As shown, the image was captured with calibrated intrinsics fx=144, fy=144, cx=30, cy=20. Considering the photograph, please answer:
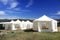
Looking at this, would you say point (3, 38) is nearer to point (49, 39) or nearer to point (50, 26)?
point (49, 39)

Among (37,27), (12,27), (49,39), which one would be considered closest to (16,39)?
(49,39)

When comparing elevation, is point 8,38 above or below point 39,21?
below

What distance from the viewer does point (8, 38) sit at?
41.9 feet

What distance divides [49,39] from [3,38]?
4.04m

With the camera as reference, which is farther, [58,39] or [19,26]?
[19,26]

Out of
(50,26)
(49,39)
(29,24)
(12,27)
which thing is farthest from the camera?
(29,24)

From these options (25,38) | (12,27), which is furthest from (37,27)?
(25,38)

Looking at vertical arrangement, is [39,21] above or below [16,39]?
above

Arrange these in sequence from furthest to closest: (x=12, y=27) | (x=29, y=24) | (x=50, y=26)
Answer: (x=29, y=24)
(x=12, y=27)
(x=50, y=26)

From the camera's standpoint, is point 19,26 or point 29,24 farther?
point 29,24

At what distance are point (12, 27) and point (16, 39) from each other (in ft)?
31.9

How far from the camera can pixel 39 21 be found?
61.6 ft

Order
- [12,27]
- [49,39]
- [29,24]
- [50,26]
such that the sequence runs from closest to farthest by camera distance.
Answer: [49,39], [50,26], [12,27], [29,24]

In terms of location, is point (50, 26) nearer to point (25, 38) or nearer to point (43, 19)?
point (43, 19)
